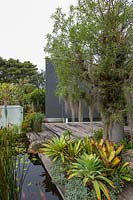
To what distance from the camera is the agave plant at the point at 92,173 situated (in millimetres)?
2632

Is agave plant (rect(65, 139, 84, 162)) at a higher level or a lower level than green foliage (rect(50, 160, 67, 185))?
higher

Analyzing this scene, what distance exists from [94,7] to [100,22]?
0.31 m

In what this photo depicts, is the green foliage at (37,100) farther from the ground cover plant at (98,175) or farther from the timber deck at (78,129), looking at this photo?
the ground cover plant at (98,175)

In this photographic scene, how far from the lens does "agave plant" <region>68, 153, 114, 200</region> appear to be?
2.63m

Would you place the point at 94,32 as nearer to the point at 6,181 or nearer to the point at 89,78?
the point at 89,78

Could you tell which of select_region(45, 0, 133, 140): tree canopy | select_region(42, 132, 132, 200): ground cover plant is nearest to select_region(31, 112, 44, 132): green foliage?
select_region(45, 0, 133, 140): tree canopy

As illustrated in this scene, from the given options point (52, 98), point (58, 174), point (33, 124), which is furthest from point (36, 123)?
point (58, 174)

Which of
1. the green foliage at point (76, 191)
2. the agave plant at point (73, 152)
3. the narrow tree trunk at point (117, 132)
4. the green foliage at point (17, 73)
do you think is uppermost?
the green foliage at point (17, 73)

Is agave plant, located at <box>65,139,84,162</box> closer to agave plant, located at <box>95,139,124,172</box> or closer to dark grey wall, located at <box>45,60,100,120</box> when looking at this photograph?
agave plant, located at <box>95,139,124,172</box>

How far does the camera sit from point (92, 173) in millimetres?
2729

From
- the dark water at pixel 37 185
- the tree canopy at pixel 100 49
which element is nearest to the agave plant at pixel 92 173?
the dark water at pixel 37 185

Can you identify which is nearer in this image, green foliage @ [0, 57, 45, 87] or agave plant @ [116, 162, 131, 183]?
agave plant @ [116, 162, 131, 183]

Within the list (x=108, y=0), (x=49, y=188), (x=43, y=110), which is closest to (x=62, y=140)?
(x=49, y=188)

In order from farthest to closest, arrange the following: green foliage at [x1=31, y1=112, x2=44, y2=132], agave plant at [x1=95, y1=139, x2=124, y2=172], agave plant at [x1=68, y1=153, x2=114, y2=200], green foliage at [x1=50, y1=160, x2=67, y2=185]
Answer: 1. green foliage at [x1=31, y1=112, x2=44, y2=132]
2. green foliage at [x1=50, y1=160, x2=67, y2=185]
3. agave plant at [x1=95, y1=139, x2=124, y2=172]
4. agave plant at [x1=68, y1=153, x2=114, y2=200]
